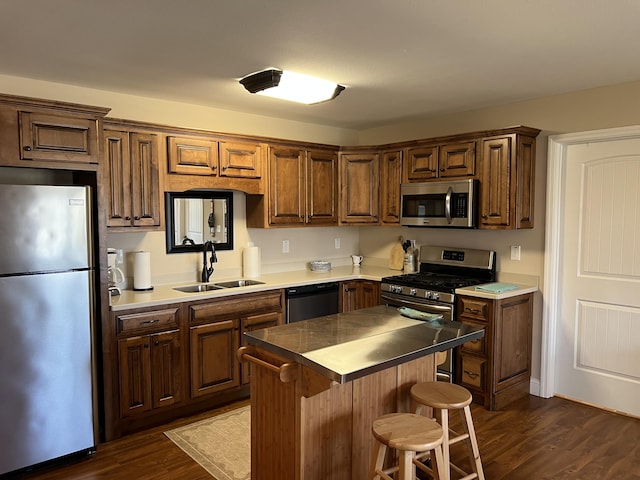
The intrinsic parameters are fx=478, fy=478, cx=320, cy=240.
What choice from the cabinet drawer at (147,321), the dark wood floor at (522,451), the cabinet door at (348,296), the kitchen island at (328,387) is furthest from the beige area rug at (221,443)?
the cabinet door at (348,296)

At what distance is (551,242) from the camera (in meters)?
3.82

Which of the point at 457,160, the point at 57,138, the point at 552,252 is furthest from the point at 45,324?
the point at 552,252

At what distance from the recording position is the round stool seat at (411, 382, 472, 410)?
2.25 meters

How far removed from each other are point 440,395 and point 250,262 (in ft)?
Result: 8.16

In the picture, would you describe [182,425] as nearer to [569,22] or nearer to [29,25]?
[29,25]

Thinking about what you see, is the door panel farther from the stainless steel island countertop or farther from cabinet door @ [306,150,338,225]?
cabinet door @ [306,150,338,225]

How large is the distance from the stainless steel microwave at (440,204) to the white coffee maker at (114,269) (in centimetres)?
251

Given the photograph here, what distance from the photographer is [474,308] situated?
3693mm

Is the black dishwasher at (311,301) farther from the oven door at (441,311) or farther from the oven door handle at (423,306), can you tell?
the oven door at (441,311)

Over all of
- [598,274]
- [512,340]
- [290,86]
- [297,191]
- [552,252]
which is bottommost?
[512,340]

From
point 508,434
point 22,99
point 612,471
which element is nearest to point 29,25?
point 22,99

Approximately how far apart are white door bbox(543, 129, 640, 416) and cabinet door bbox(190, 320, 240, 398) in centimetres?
259

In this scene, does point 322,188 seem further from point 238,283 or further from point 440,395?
point 440,395

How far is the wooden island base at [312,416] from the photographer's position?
212 cm
